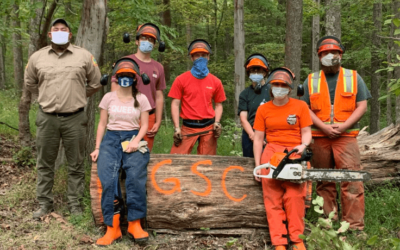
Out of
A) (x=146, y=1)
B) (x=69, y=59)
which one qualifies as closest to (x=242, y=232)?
(x=69, y=59)

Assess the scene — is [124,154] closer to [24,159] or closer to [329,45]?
[329,45]

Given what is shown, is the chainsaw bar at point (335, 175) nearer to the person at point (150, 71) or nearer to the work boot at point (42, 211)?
the person at point (150, 71)

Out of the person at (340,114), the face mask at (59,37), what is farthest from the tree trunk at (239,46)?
the face mask at (59,37)

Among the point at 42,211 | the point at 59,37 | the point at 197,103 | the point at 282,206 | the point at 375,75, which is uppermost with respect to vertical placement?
the point at 375,75

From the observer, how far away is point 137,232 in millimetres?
4480

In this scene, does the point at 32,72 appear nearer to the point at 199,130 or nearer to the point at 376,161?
the point at 199,130

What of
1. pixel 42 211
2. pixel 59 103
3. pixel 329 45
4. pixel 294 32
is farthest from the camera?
pixel 294 32

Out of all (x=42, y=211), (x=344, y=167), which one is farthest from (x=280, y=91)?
(x=42, y=211)

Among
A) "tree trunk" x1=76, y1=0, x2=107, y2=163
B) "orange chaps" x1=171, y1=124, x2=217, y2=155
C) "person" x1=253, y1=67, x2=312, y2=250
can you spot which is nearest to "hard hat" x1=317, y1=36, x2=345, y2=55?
"person" x1=253, y1=67, x2=312, y2=250

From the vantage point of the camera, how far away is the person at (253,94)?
16.7 ft

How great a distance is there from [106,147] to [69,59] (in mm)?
1517

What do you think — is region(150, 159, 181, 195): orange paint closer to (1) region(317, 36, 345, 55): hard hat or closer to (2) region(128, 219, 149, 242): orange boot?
(2) region(128, 219, 149, 242): orange boot

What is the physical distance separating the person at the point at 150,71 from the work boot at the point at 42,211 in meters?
1.75

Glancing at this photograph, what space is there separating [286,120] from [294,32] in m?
3.64
